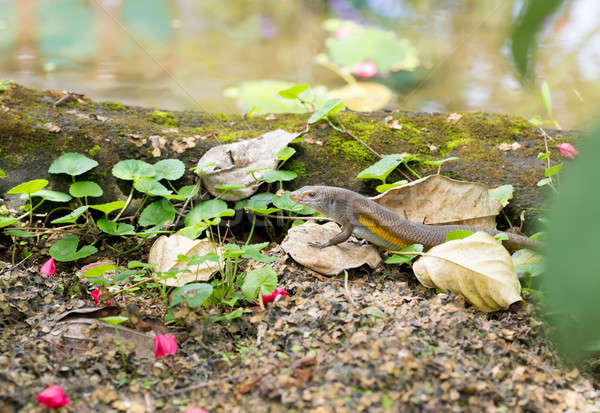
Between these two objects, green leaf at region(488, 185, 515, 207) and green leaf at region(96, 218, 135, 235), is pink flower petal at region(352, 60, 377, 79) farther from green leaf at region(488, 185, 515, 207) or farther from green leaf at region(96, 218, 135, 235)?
green leaf at region(96, 218, 135, 235)

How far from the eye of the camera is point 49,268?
2410 millimetres

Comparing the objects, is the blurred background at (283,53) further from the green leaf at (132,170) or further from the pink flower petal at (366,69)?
the green leaf at (132,170)

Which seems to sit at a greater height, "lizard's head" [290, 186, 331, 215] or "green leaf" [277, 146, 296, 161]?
"green leaf" [277, 146, 296, 161]

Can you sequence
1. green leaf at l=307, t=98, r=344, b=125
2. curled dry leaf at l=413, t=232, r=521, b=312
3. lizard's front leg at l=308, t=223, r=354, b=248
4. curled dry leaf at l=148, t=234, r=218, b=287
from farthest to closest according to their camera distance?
green leaf at l=307, t=98, r=344, b=125
lizard's front leg at l=308, t=223, r=354, b=248
curled dry leaf at l=148, t=234, r=218, b=287
curled dry leaf at l=413, t=232, r=521, b=312

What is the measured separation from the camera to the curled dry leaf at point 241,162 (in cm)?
283

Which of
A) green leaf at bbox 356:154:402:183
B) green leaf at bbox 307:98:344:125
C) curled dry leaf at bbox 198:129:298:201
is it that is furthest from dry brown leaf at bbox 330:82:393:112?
green leaf at bbox 356:154:402:183

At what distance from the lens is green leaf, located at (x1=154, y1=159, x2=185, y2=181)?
109 inches

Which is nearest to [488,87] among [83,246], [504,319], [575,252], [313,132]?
[313,132]

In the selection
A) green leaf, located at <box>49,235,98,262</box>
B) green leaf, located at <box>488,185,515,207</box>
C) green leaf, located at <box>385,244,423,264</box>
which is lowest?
green leaf, located at <box>49,235,98,262</box>

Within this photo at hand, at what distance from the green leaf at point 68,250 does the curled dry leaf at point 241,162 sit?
0.71 m

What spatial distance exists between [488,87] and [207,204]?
4.79 meters

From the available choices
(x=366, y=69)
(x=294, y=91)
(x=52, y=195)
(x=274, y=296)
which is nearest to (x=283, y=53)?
(x=366, y=69)

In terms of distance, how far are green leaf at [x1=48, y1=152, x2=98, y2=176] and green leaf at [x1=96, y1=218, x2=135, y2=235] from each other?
0.30m

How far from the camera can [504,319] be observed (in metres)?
2.11
